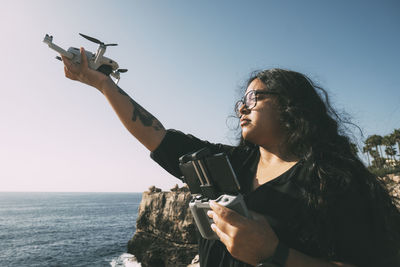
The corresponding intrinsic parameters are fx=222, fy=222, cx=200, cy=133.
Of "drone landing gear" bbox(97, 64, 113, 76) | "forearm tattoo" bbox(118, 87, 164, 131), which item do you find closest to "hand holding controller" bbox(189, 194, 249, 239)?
"forearm tattoo" bbox(118, 87, 164, 131)

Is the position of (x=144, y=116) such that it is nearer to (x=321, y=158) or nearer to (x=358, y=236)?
(x=321, y=158)

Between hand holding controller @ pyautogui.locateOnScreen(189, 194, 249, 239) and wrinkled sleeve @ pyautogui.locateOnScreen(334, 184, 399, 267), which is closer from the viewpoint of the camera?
hand holding controller @ pyautogui.locateOnScreen(189, 194, 249, 239)

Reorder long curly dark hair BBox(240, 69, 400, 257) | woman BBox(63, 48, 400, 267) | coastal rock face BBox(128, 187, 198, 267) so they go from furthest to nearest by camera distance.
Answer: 1. coastal rock face BBox(128, 187, 198, 267)
2. long curly dark hair BBox(240, 69, 400, 257)
3. woman BBox(63, 48, 400, 267)

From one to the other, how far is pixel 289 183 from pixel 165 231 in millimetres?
31215

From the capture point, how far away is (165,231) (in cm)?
2986

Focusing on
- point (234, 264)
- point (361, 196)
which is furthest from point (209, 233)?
point (361, 196)

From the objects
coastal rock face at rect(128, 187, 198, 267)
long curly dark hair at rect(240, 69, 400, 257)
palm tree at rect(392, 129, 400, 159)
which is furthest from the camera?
palm tree at rect(392, 129, 400, 159)

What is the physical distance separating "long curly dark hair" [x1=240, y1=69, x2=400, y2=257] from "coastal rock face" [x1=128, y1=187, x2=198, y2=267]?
84.3ft

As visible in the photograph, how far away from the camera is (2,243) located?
4716 cm

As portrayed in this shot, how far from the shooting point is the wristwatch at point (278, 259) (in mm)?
1468

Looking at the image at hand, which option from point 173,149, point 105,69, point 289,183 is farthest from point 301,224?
point 105,69

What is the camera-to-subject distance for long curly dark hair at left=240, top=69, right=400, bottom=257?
5.52ft

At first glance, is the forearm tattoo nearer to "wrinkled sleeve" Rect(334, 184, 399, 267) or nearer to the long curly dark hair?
the long curly dark hair

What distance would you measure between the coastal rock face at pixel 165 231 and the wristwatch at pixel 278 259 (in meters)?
26.3
